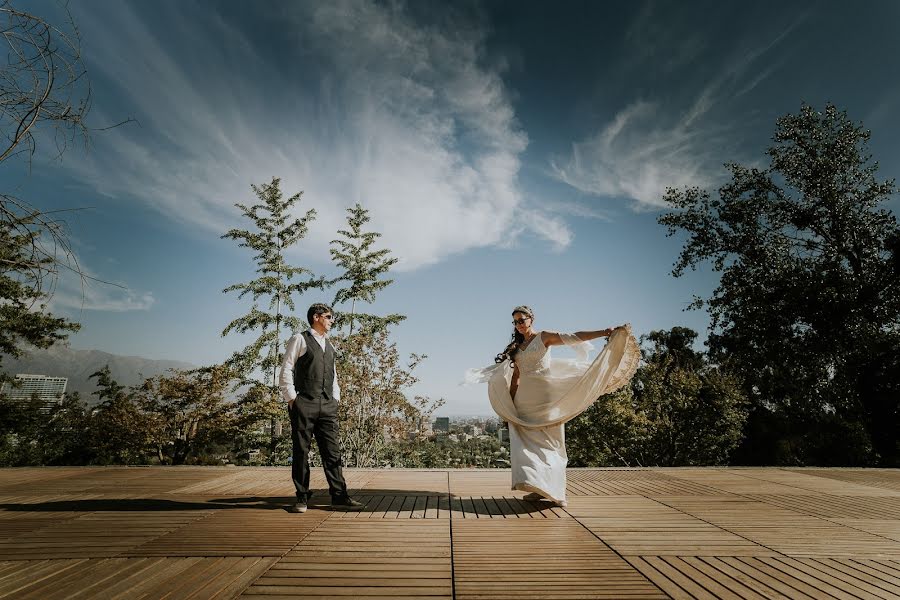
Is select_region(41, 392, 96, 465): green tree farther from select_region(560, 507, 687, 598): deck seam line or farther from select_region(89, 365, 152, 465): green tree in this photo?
select_region(560, 507, 687, 598): deck seam line

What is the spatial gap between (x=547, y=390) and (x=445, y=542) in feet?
6.07

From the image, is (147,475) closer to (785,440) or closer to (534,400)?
(534,400)

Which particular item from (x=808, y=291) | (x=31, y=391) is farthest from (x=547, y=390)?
(x=31, y=391)

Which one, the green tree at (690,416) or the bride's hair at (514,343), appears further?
the green tree at (690,416)

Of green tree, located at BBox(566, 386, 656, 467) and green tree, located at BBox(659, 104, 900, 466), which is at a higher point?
green tree, located at BBox(659, 104, 900, 466)

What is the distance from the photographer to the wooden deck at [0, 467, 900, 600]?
2.26 m

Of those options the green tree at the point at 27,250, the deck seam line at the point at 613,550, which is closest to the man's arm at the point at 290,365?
the green tree at the point at 27,250

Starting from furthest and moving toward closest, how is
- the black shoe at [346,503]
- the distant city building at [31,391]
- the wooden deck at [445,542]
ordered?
1. the distant city building at [31,391]
2. the black shoe at [346,503]
3. the wooden deck at [445,542]

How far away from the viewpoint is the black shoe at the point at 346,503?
392 centimetres

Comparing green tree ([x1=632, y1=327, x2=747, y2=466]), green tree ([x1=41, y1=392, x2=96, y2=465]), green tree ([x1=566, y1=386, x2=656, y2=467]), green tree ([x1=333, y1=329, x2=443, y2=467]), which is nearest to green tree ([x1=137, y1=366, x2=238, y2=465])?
green tree ([x1=41, y1=392, x2=96, y2=465])

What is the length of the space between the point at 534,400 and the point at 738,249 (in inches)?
600

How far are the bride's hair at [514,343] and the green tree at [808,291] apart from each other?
1365cm

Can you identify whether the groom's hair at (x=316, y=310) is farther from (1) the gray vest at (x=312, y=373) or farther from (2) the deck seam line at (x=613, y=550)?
(2) the deck seam line at (x=613, y=550)

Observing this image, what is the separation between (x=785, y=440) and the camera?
13742 millimetres
